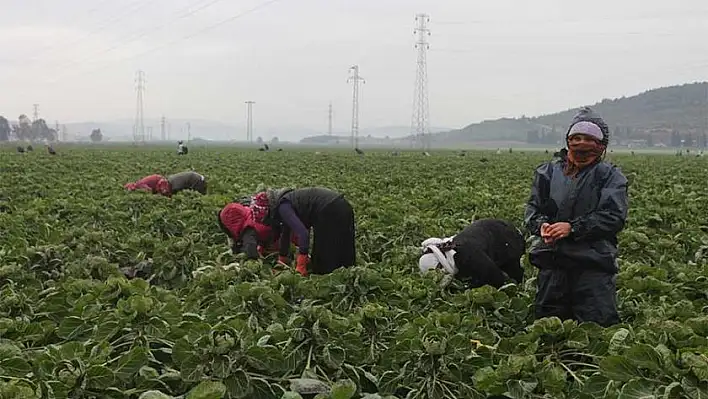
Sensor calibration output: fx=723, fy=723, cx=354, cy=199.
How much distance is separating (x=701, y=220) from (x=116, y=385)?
8.38 meters

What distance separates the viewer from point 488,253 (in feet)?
18.3

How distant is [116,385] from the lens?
257 centimetres

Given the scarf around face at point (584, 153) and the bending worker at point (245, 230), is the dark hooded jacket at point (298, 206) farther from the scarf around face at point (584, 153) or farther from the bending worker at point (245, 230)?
the scarf around face at point (584, 153)

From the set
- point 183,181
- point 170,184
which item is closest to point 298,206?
point 170,184

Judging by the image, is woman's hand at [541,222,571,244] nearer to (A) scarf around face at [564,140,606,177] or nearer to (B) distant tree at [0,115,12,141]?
(A) scarf around face at [564,140,606,177]

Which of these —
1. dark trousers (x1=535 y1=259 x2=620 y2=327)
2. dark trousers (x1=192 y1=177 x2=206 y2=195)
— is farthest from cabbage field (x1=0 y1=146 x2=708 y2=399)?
dark trousers (x1=192 y1=177 x2=206 y2=195)

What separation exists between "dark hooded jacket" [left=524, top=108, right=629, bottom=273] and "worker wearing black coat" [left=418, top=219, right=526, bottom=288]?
0.87 m

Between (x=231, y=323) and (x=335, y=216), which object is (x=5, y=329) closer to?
(x=231, y=323)

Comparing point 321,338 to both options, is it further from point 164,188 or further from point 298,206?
point 164,188

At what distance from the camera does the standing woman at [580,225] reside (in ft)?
13.5

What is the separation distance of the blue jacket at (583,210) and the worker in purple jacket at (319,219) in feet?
7.16

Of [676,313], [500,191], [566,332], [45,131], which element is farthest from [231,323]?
[45,131]

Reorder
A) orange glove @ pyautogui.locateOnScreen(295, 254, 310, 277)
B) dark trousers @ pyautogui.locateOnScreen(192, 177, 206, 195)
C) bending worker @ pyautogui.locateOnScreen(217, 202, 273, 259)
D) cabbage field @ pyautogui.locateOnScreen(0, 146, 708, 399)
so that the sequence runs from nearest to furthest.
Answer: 1. cabbage field @ pyautogui.locateOnScreen(0, 146, 708, 399)
2. orange glove @ pyautogui.locateOnScreen(295, 254, 310, 277)
3. bending worker @ pyautogui.locateOnScreen(217, 202, 273, 259)
4. dark trousers @ pyautogui.locateOnScreen(192, 177, 206, 195)

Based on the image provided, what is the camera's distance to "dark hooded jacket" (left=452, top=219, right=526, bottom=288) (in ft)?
17.4
